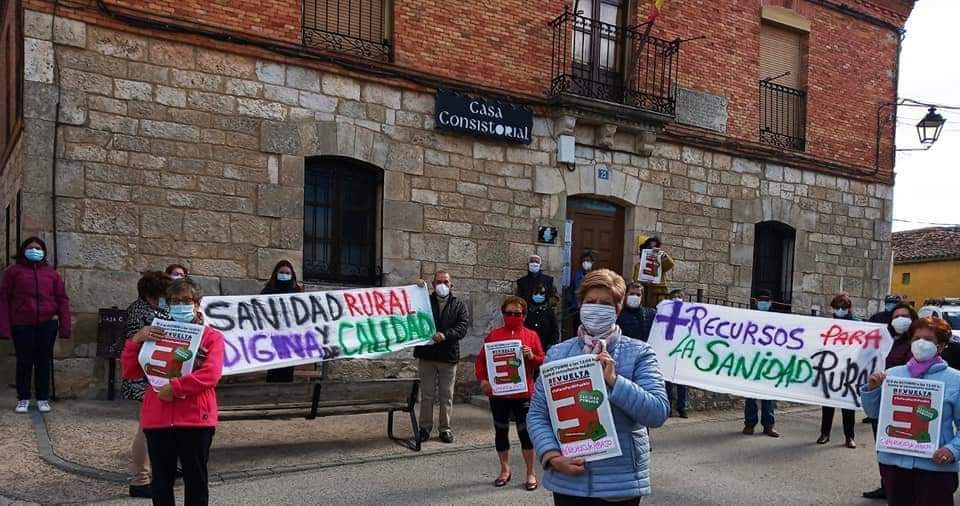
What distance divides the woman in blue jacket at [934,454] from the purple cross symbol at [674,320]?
3.45m

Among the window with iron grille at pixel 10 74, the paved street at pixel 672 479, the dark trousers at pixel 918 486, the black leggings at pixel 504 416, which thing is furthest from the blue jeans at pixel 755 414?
the window with iron grille at pixel 10 74

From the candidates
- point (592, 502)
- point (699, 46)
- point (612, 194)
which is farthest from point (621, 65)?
point (592, 502)

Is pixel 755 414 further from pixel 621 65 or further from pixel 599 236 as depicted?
pixel 621 65

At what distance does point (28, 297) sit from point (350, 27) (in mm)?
5075

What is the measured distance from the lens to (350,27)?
371 inches

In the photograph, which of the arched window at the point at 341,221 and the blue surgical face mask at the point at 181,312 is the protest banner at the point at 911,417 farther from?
the arched window at the point at 341,221

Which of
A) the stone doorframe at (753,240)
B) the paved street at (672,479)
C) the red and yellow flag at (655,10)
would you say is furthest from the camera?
the stone doorframe at (753,240)

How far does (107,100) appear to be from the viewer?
780 cm

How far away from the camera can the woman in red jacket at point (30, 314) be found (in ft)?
23.0

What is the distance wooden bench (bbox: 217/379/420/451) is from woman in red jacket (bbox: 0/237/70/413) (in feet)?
7.67

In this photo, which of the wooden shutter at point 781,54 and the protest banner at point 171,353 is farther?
the wooden shutter at point 781,54

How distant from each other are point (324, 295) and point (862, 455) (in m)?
6.05

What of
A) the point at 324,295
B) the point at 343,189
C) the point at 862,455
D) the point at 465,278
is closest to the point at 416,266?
the point at 465,278

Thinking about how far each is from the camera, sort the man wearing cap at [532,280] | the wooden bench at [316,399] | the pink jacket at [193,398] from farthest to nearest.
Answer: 1. the man wearing cap at [532,280]
2. the wooden bench at [316,399]
3. the pink jacket at [193,398]
